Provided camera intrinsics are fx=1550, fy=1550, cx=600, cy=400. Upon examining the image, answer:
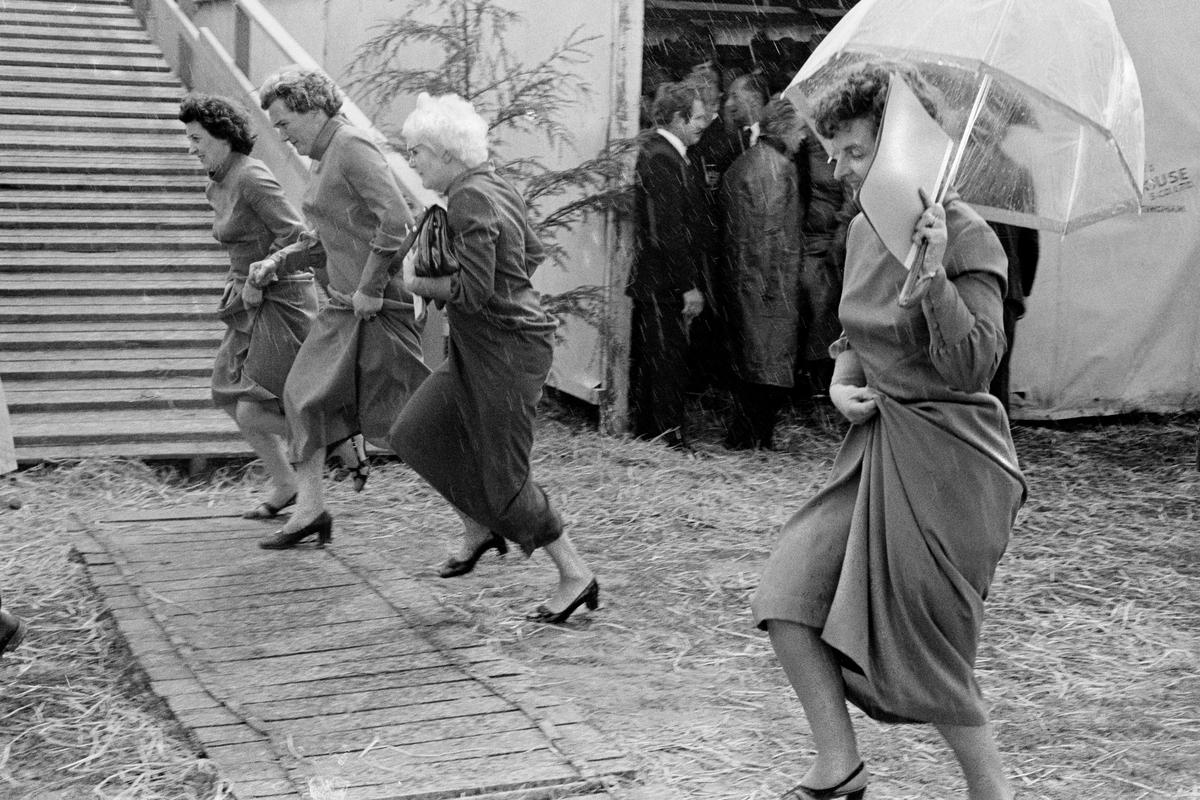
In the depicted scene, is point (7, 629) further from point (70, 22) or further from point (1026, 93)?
point (70, 22)

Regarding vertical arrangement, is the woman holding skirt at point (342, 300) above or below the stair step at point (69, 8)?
below

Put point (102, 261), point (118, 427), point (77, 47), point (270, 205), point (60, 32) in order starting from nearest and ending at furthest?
point (270, 205), point (118, 427), point (102, 261), point (77, 47), point (60, 32)

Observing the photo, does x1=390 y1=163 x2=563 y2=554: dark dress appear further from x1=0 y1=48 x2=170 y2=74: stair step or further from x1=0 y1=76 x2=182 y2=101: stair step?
x1=0 y1=48 x2=170 y2=74: stair step

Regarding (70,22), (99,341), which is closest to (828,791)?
(99,341)

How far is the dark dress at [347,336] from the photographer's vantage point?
6078 mm

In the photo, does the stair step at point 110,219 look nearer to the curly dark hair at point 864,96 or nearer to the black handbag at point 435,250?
the black handbag at point 435,250

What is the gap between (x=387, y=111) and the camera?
34.6 ft

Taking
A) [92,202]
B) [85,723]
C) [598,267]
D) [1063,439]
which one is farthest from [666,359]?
[85,723]

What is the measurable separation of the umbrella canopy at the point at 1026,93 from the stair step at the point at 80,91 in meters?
9.44

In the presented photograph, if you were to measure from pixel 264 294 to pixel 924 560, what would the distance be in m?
3.86

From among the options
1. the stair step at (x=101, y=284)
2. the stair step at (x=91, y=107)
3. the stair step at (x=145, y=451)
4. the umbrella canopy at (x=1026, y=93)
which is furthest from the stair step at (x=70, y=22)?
the umbrella canopy at (x=1026, y=93)

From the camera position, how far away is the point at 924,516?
347 cm

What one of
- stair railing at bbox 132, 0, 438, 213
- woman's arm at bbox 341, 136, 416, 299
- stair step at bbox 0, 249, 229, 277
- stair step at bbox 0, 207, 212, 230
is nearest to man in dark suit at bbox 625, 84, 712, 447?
stair railing at bbox 132, 0, 438, 213

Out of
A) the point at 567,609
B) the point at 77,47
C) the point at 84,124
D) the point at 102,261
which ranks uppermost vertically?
the point at 77,47
